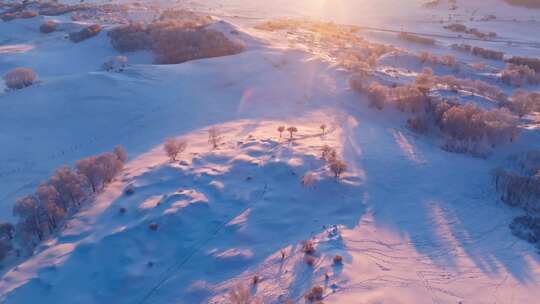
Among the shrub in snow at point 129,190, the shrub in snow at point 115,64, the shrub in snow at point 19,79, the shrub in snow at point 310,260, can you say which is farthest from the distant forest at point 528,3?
the shrub in snow at point 129,190

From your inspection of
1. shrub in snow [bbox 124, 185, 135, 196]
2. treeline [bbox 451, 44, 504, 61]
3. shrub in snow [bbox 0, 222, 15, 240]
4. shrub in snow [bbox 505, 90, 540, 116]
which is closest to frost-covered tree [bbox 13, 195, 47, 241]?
shrub in snow [bbox 0, 222, 15, 240]

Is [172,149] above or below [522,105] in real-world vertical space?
below

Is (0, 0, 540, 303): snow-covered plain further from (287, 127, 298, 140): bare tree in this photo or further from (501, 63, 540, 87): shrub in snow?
(501, 63, 540, 87): shrub in snow

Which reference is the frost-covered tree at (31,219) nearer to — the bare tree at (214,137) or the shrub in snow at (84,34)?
the bare tree at (214,137)

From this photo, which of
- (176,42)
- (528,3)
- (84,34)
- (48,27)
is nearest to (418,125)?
(176,42)

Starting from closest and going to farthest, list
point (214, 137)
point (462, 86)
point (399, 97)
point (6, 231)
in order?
point (6, 231) → point (214, 137) → point (399, 97) → point (462, 86)

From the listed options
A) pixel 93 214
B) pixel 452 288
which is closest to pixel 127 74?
pixel 93 214

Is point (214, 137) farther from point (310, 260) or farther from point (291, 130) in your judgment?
point (310, 260)
